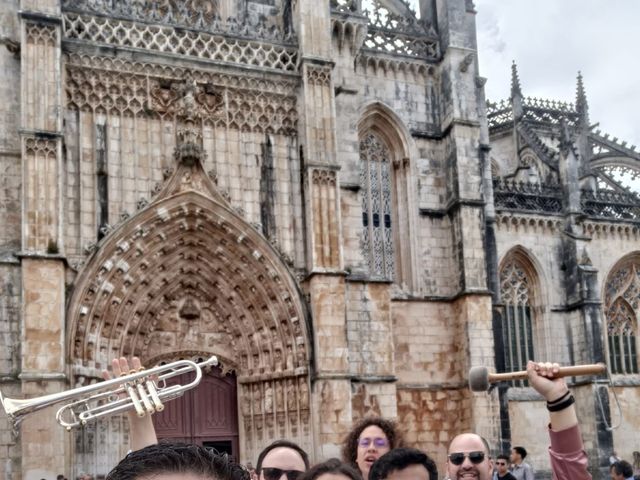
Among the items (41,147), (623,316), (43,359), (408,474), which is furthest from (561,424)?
(623,316)

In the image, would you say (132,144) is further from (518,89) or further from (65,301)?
(518,89)

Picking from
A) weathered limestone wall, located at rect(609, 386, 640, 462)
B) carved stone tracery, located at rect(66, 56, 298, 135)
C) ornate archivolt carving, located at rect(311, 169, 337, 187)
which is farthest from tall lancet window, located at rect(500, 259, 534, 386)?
carved stone tracery, located at rect(66, 56, 298, 135)

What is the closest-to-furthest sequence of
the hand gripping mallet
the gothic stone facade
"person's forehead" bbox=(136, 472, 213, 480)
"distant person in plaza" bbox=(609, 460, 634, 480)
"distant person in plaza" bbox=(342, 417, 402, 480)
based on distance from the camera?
1. "person's forehead" bbox=(136, 472, 213, 480)
2. the hand gripping mallet
3. "distant person in plaza" bbox=(342, 417, 402, 480)
4. "distant person in plaza" bbox=(609, 460, 634, 480)
5. the gothic stone facade

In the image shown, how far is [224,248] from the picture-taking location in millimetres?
18828

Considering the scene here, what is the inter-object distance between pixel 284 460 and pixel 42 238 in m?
12.0

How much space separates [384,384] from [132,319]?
510cm

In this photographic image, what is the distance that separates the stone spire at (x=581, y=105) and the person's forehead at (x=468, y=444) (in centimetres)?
3215

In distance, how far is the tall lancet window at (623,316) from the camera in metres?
27.2

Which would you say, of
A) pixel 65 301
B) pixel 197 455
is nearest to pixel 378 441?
pixel 197 455

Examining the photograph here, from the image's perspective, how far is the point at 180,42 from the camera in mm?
18703

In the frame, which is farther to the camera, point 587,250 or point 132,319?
point 587,250

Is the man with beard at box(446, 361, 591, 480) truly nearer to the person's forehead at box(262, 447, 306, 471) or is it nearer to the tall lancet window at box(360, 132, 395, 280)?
the person's forehead at box(262, 447, 306, 471)

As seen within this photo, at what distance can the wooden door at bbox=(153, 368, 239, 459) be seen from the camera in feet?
61.6

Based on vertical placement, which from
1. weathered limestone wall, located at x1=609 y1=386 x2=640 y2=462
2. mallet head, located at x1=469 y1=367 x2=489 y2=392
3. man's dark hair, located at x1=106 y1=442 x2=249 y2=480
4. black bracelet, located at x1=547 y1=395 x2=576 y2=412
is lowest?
weathered limestone wall, located at x1=609 y1=386 x2=640 y2=462
